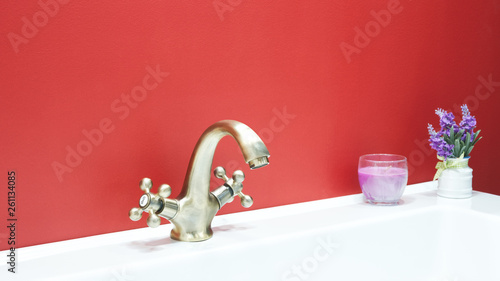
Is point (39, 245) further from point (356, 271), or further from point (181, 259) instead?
point (356, 271)

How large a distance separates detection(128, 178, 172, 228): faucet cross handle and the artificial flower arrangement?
622 mm

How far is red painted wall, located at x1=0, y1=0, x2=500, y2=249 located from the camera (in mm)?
747

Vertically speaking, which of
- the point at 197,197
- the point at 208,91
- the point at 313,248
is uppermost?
the point at 208,91

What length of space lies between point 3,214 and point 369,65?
2.56 ft

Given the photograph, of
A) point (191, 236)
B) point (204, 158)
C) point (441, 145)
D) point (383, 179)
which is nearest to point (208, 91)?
point (204, 158)

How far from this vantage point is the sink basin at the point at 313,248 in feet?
2.43

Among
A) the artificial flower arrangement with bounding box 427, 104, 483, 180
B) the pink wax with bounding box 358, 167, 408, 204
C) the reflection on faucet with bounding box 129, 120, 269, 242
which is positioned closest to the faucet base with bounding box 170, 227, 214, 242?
the reflection on faucet with bounding box 129, 120, 269, 242

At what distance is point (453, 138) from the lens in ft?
3.49

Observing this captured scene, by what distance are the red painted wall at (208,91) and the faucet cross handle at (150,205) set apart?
0.28 ft

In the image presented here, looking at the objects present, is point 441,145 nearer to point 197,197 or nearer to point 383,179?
point 383,179

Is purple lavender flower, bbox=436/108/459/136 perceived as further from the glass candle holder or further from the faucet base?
the faucet base

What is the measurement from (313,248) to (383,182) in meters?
0.24

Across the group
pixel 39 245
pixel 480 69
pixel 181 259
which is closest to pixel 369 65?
pixel 480 69

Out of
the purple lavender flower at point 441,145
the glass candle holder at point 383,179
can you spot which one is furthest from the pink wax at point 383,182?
the purple lavender flower at point 441,145
